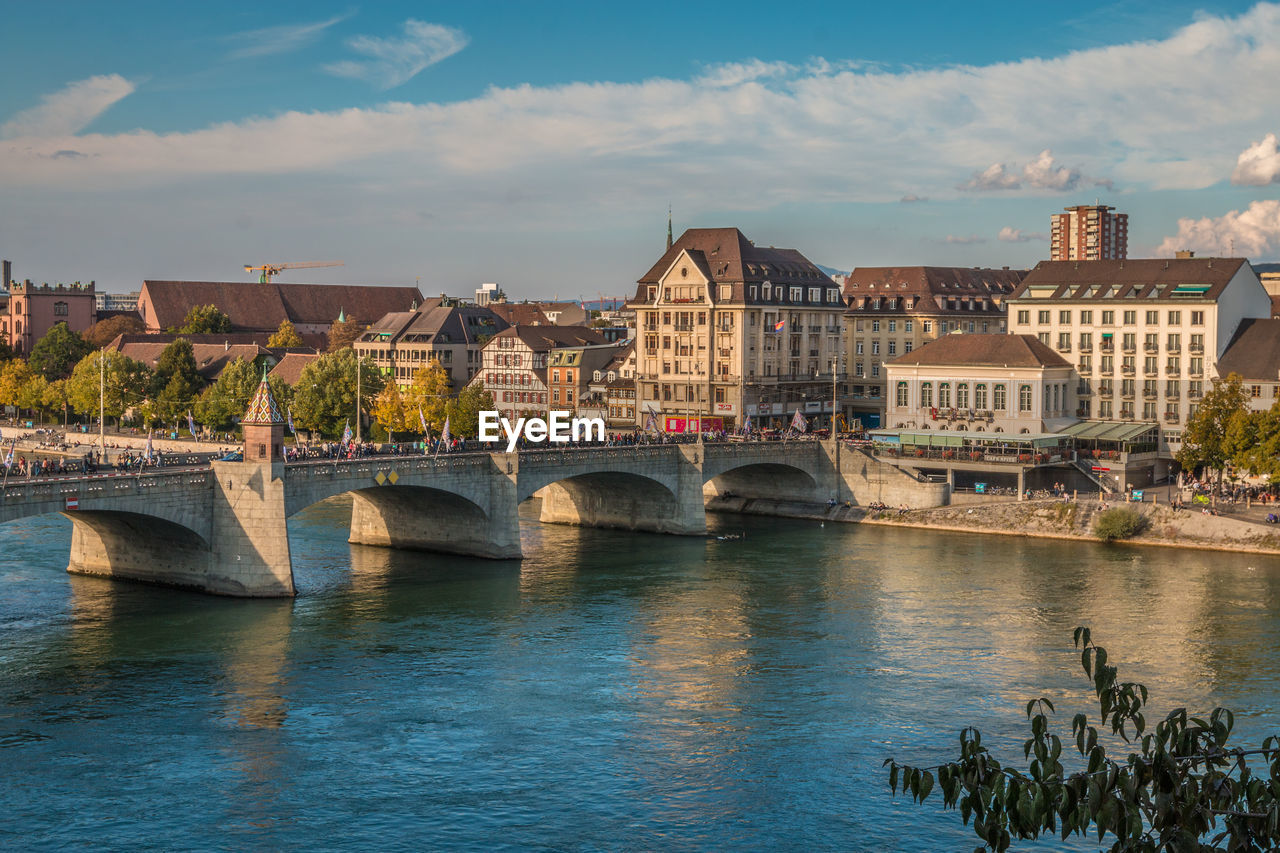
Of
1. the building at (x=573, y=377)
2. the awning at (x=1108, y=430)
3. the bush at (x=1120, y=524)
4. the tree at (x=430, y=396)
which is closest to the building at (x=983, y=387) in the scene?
the awning at (x=1108, y=430)

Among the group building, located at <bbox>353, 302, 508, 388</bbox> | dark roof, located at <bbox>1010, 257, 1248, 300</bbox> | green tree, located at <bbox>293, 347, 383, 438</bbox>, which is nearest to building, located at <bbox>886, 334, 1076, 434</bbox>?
dark roof, located at <bbox>1010, 257, 1248, 300</bbox>

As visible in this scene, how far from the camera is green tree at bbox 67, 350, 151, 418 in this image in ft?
607

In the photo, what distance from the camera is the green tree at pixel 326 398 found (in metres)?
166

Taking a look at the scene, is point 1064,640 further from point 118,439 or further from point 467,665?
point 118,439

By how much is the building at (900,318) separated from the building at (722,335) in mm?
10927

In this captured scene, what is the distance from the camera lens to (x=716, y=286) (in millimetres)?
153625

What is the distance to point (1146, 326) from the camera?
433 feet

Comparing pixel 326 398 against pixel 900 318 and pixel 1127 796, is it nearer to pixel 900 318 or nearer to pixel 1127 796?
pixel 900 318

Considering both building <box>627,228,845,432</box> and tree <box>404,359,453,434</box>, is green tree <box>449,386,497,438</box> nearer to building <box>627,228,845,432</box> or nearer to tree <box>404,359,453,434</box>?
tree <box>404,359,453,434</box>

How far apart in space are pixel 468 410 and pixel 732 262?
32.3 metres

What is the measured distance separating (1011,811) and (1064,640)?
59.9 m

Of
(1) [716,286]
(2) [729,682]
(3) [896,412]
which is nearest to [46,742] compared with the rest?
(2) [729,682]

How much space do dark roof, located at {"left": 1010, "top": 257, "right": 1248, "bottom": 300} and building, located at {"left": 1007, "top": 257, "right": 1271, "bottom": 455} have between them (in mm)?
92

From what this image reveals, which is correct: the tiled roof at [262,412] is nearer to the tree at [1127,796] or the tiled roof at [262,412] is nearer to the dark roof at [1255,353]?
the tree at [1127,796]
